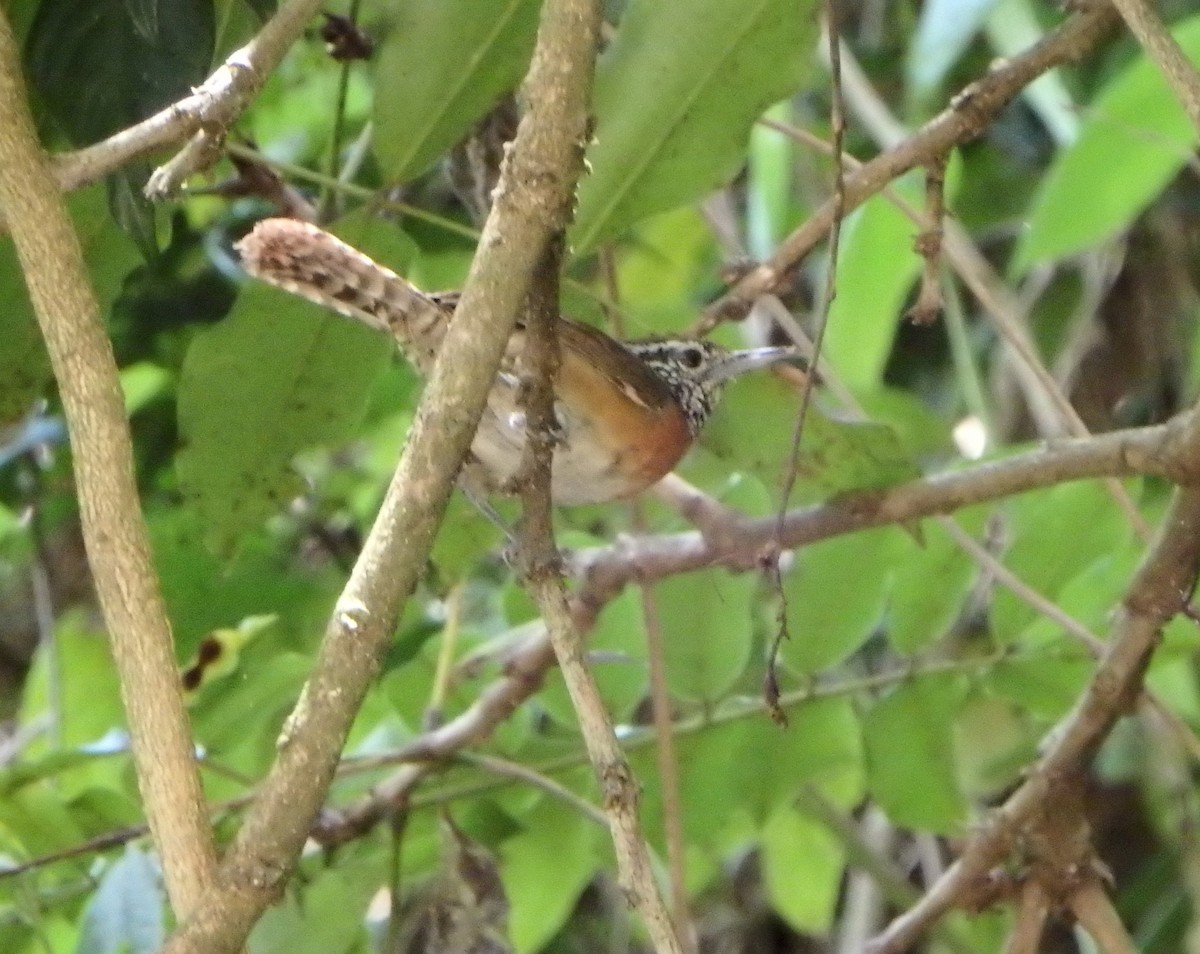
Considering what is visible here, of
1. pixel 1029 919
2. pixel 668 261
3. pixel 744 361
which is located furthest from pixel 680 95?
pixel 668 261

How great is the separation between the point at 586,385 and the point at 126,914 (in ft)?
3.36

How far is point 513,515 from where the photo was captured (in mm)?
2744

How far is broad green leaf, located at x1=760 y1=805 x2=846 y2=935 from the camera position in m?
3.17

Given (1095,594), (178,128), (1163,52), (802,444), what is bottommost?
(1095,594)

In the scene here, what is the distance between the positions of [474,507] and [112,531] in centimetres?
115

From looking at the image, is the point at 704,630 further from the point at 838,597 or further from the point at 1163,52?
the point at 1163,52

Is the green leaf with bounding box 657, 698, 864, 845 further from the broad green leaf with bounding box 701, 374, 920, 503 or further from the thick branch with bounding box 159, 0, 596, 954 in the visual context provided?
the thick branch with bounding box 159, 0, 596, 954

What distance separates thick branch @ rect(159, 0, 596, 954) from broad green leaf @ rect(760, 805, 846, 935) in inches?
70.3

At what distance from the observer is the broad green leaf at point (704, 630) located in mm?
2633

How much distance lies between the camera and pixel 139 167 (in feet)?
6.39

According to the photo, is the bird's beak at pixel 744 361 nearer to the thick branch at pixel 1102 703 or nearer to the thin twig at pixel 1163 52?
the thick branch at pixel 1102 703

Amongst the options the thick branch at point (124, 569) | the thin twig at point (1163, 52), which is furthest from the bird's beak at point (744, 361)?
the thick branch at point (124, 569)

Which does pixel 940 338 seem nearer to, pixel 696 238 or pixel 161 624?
pixel 696 238

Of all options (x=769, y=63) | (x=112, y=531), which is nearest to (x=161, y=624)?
(x=112, y=531)
